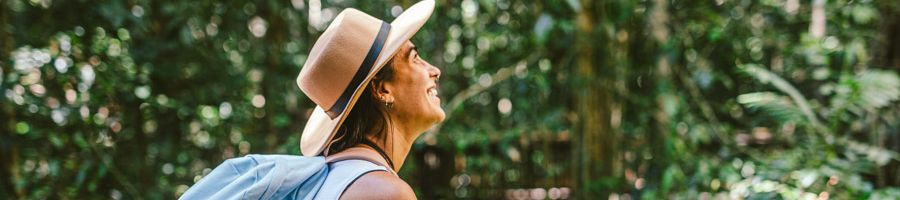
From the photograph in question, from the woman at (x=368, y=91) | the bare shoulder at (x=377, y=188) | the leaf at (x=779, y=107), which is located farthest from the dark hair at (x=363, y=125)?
the leaf at (x=779, y=107)

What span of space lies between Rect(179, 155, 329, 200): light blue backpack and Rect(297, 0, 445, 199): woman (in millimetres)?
32

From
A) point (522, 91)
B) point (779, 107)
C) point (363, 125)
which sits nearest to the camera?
point (363, 125)

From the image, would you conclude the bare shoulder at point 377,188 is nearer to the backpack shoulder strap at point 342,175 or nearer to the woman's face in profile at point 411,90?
the backpack shoulder strap at point 342,175

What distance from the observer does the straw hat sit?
1.42m

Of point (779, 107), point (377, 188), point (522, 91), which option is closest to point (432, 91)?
point (377, 188)

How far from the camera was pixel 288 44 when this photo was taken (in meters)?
3.96

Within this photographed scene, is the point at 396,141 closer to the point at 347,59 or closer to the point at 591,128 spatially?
the point at 347,59

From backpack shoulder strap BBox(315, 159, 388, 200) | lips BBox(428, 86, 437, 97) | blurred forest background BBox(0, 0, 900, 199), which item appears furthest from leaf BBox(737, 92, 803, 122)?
backpack shoulder strap BBox(315, 159, 388, 200)

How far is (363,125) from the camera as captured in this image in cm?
151

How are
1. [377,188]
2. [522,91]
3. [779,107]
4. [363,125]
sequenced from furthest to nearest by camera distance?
[522,91]
[779,107]
[363,125]
[377,188]

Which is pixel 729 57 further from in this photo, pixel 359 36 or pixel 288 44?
pixel 359 36

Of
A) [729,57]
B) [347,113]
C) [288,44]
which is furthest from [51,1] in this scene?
[729,57]

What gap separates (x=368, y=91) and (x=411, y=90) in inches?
2.9

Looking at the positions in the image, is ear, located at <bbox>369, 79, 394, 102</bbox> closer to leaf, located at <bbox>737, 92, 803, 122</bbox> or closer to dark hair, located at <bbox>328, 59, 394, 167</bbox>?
dark hair, located at <bbox>328, 59, 394, 167</bbox>
